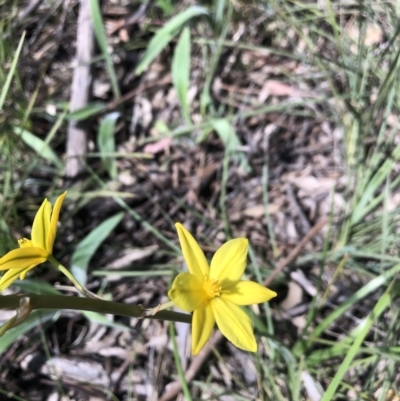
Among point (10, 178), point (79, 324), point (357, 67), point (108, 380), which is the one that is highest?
point (357, 67)

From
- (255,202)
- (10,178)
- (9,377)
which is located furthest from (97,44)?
(9,377)

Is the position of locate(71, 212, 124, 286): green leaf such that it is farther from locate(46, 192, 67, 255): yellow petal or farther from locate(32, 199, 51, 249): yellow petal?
locate(46, 192, 67, 255): yellow petal

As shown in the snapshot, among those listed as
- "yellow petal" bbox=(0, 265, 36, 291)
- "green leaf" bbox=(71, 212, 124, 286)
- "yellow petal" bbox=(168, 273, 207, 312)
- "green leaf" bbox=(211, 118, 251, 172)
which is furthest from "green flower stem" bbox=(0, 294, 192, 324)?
"green leaf" bbox=(211, 118, 251, 172)

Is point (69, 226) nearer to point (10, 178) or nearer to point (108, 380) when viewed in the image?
point (10, 178)

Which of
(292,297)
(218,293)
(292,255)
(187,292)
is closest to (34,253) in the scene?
(187,292)

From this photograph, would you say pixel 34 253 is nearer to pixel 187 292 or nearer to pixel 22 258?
pixel 22 258
